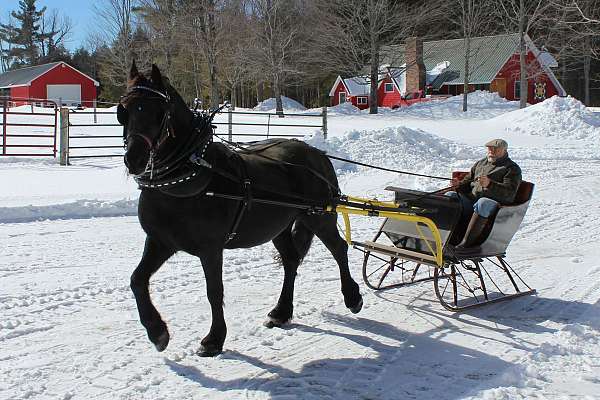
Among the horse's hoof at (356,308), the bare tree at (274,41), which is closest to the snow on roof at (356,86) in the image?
the bare tree at (274,41)

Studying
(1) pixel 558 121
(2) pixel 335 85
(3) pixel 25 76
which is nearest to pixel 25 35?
(3) pixel 25 76

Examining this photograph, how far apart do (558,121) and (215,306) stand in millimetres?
24238

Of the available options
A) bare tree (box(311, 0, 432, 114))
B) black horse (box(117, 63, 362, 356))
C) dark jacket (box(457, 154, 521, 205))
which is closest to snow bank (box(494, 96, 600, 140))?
bare tree (box(311, 0, 432, 114))

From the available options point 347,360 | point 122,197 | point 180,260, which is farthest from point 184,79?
Answer: point 347,360

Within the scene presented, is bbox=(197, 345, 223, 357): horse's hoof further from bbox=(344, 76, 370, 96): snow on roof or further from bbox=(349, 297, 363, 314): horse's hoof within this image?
bbox=(344, 76, 370, 96): snow on roof

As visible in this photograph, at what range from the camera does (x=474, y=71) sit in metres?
46.2

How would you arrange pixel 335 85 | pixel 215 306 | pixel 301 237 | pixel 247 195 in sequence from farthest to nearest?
pixel 335 85 < pixel 301 237 < pixel 247 195 < pixel 215 306

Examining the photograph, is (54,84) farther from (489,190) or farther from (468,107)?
(489,190)

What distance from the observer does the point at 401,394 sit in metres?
4.36

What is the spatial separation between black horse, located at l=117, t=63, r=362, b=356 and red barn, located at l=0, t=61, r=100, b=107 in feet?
170

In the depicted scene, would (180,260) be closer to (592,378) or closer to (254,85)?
(592,378)

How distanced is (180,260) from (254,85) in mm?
45024

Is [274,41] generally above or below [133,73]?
above

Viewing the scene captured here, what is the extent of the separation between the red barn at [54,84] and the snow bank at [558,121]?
38161 millimetres
